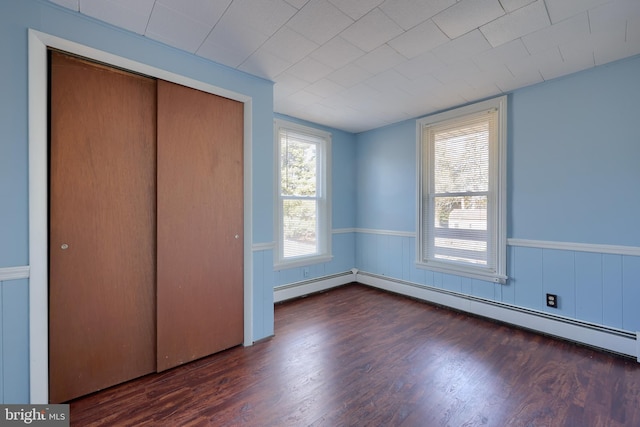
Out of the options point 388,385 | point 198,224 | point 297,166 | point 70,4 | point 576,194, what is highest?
point 70,4

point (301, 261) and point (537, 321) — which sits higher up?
point (301, 261)

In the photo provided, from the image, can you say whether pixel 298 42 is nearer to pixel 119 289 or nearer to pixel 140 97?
pixel 140 97

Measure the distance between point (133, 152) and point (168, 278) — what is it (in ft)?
3.24

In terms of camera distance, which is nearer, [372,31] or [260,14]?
[260,14]

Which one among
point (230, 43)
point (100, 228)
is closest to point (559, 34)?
point (230, 43)

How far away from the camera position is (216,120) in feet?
7.75

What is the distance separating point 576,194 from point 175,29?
11.9ft

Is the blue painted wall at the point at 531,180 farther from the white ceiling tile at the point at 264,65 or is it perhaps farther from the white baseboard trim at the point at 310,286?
the white baseboard trim at the point at 310,286

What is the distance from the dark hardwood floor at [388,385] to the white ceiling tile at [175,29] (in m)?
2.49

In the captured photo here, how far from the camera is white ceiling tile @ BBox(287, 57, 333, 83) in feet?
7.66

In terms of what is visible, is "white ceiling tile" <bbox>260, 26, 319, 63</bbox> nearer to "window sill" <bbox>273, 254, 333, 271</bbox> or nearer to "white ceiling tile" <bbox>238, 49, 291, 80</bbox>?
"white ceiling tile" <bbox>238, 49, 291, 80</bbox>

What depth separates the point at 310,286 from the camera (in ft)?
13.0

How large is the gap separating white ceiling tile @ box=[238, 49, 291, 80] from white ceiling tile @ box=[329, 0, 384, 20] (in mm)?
729

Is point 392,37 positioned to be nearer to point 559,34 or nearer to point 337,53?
point 337,53
